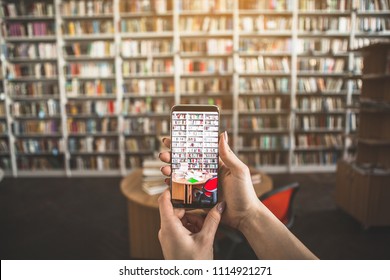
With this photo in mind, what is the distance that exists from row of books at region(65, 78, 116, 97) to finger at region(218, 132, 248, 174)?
403 centimetres

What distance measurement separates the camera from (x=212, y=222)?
26.6 inches

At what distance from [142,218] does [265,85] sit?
3.25 meters

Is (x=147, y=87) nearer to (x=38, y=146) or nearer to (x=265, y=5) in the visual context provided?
(x=38, y=146)

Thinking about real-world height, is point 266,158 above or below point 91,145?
below

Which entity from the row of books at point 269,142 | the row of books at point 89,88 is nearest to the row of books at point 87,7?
the row of books at point 89,88

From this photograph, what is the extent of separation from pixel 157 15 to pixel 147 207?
3.44 m

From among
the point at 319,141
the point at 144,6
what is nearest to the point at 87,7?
the point at 144,6

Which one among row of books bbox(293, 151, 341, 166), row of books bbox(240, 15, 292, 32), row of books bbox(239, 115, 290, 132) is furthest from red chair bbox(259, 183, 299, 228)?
row of books bbox(240, 15, 292, 32)

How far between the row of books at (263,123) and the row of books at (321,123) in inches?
7.6

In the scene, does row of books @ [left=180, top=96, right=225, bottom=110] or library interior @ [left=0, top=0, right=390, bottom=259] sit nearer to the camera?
library interior @ [left=0, top=0, right=390, bottom=259]

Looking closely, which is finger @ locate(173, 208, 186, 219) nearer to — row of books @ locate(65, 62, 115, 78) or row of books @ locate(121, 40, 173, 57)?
row of books @ locate(121, 40, 173, 57)

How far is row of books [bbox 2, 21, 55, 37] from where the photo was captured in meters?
4.29
